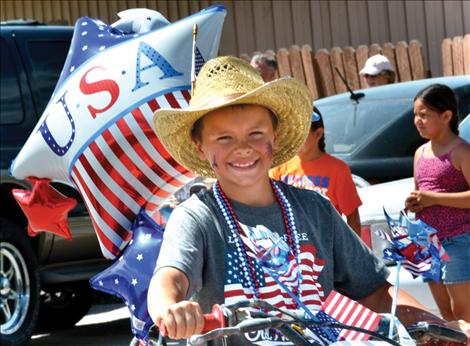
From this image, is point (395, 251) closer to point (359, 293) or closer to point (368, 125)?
point (359, 293)

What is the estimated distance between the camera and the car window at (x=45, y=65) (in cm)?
955

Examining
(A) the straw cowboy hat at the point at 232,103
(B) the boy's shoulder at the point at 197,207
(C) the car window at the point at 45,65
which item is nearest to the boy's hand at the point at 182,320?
(B) the boy's shoulder at the point at 197,207

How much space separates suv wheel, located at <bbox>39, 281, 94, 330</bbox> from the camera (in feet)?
34.1

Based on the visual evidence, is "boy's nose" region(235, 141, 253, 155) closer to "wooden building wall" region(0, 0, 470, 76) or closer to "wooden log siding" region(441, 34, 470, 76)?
"wooden log siding" region(441, 34, 470, 76)

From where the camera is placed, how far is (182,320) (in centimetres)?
292

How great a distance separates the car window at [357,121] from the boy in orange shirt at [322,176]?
3.95 feet

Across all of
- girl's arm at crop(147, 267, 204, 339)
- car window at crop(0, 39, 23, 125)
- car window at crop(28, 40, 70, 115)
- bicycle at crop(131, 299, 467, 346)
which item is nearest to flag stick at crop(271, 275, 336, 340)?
bicycle at crop(131, 299, 467, 346)

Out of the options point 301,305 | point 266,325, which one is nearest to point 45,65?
point 301,305

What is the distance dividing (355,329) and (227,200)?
31.0 inches

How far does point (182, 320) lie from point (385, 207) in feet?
13.4

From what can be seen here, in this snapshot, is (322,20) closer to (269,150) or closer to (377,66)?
(377,66)

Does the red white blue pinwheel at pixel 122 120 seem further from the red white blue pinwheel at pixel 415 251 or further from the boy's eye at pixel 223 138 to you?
the red white blue pinwheel at pixel 415 251

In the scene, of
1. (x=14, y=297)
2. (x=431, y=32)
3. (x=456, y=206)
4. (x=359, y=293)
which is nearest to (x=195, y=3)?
(x=431, y=32)

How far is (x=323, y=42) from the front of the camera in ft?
45.1
